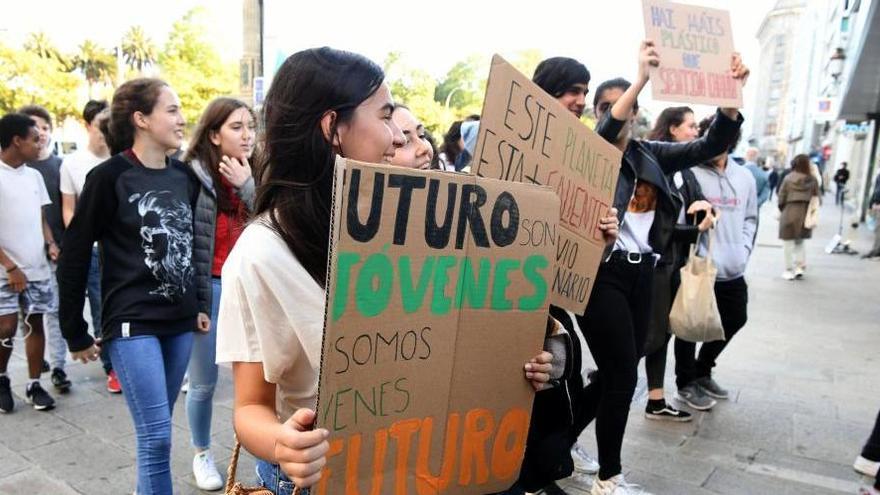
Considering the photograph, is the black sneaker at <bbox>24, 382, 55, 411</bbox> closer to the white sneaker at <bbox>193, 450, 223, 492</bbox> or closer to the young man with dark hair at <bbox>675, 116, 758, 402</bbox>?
the white sneaker at <bbox>193, 450, 223, 492</bbox>

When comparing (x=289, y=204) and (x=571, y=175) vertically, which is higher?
(x=571, y=175)

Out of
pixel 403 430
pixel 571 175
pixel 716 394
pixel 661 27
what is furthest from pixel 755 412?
pixel 403 430

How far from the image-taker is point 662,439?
3.93 m

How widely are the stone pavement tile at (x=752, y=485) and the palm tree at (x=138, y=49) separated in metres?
60.2

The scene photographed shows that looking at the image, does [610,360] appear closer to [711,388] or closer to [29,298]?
[711,388]

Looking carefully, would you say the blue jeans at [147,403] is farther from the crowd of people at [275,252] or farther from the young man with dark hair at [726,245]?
the young man with dark hair at [726,245]

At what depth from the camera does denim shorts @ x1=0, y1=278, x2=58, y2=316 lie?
4125mm

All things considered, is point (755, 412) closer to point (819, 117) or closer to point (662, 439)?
point (662, 439)

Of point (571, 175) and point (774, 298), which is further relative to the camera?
point (774, 298)

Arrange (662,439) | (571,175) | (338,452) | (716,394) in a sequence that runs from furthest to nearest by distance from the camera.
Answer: (716,394)
(662,439)
(571,175)
(338,452)

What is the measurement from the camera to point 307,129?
142 centimetres

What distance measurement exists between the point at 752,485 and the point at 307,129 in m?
3.16

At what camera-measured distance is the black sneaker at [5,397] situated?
4.07 metres

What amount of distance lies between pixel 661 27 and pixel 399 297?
7.25ft
